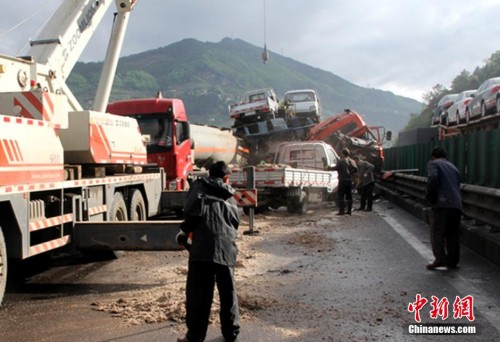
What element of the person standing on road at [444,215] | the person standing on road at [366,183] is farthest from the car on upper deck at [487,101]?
the person standing on road at [444,215]

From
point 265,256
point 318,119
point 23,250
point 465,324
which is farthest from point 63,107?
point 318,119

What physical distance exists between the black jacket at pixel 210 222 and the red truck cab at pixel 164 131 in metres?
8.26

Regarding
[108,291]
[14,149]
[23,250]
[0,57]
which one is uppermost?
[0,57]

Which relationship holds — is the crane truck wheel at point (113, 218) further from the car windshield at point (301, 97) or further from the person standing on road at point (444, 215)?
the car windshield at point (301, 97)

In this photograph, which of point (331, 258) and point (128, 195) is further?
point (128, 195)

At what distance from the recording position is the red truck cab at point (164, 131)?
41.9ft

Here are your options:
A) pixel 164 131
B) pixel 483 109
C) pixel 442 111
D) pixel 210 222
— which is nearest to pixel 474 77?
pixel 442 111

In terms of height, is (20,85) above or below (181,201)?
above

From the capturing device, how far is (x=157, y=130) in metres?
12.8

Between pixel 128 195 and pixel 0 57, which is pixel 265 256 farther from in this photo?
pixel 0 57

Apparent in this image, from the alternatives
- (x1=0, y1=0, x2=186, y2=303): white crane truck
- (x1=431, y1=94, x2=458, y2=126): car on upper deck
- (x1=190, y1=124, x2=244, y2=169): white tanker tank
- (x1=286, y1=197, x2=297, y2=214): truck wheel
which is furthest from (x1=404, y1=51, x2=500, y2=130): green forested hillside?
(x1=0, y1=0, x2=186, y2=303): white crane truck

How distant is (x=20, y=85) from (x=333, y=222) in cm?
785

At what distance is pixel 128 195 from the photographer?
31.3 ft

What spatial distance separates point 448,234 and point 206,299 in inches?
171
